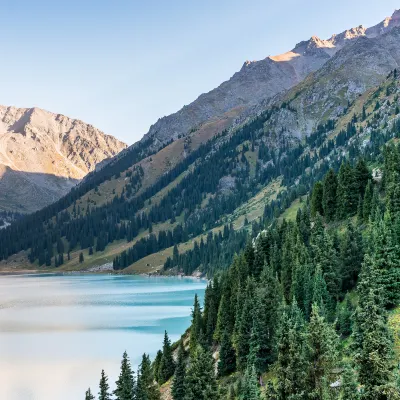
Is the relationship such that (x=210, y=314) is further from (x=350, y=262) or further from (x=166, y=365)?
(x=350, y=262)

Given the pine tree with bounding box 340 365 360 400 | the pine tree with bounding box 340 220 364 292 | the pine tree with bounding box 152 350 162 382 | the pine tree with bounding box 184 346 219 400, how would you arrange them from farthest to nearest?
the pine tree with bounding box 152 350 162 382, the pine tree with bounding box 340 220 364 292, the pine tree with bounding box 184 346 219 400, the pine tree with bounding box 340 365 360 400

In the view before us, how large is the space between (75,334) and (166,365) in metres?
41.0

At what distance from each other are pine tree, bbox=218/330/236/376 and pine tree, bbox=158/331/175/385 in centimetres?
760

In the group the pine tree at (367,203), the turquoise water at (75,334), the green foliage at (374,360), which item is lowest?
the turquoise water at (75,334)

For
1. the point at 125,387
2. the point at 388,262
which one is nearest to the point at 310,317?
the point at 388,262

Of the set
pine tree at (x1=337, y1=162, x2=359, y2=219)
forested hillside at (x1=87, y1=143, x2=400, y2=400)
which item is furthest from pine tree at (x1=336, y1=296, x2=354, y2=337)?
pine tree at (x1=337, y1=162, x2=359, y2=219)

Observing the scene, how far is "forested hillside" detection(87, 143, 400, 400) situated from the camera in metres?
29.3

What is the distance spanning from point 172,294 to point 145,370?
114496mm

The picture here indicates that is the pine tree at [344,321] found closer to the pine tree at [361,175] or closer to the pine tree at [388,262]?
the pine tree at [388,262]

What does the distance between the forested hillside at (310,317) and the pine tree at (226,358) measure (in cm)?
11

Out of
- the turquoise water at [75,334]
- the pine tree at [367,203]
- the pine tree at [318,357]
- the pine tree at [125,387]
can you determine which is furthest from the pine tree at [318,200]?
the pine tree at [318,357]

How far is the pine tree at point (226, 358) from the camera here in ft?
184

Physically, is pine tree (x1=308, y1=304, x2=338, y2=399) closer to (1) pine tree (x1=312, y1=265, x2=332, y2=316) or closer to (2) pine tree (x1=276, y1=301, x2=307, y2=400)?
(2) pine tree (x1=276, y1=301, x2=307, y2=400)

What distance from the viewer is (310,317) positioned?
36.9 metres
